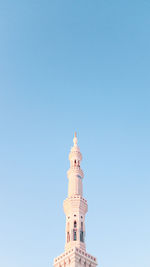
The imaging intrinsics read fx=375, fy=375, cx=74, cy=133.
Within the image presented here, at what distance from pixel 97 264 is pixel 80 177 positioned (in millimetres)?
19612

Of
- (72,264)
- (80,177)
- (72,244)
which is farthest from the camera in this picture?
(80,177)

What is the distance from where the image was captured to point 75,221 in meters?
72.8

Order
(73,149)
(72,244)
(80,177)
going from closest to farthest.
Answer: (72,244), (80,177), (73,149)

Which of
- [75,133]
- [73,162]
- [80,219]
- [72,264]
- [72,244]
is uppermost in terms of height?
[75,133]

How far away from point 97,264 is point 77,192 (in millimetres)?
15016

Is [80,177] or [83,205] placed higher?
[80,177]

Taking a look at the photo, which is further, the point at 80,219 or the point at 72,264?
the point at 80,219

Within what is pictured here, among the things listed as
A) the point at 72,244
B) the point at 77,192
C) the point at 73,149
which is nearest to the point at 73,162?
the point at 73,149

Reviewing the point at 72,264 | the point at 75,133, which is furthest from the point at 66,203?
the point at 75,133

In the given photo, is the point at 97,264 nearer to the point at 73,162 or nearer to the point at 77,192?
the point at 77,192

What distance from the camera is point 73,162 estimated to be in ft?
278

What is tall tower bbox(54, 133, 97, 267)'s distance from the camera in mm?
66188

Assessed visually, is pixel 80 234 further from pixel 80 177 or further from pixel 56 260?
pixel 80 177

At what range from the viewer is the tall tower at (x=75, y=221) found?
6619cm
